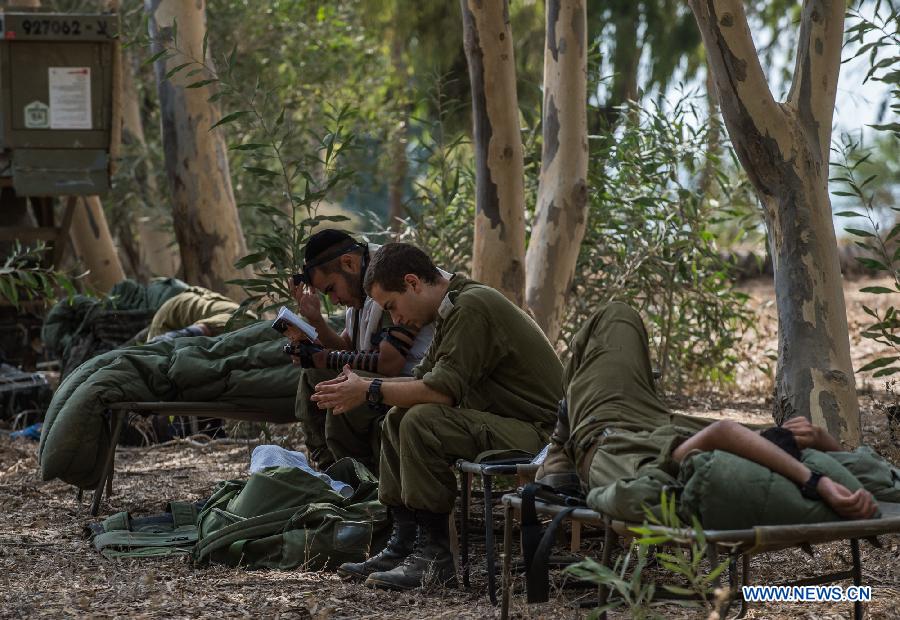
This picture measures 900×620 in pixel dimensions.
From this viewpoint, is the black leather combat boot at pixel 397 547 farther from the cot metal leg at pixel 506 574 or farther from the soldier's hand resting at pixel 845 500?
the soldier's hand resting at pixel 845 500

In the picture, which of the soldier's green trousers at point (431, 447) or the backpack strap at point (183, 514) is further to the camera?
the backpack strap at point (183, 514)

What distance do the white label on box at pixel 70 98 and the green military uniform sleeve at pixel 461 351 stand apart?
577 cm

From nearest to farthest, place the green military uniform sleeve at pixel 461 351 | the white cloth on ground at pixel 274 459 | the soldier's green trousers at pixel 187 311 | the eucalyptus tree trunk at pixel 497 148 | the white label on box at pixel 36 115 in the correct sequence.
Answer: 1. the green military uniform sleeve at pixel 461 351
2. the white cloth on ground at pixel 274 459
3. the eucalyptus tree trunk at pixel 497 148
4. the soldier's green trousers at pixel 187 311
5. the white label on box at pixel 36 115

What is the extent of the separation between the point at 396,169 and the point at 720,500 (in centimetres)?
1580

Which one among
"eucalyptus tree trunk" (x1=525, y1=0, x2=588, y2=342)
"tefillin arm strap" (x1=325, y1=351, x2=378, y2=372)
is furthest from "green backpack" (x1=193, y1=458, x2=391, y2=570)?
"eucalyptus tree trunk" (x1=525, y1=0, x2=588, y2=342)

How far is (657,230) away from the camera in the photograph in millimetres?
8375

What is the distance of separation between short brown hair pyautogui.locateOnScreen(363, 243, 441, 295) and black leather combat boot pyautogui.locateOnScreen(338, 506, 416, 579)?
2.68ft

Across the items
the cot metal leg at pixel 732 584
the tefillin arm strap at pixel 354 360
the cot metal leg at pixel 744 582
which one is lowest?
the cot metal leg at pixel 744 582

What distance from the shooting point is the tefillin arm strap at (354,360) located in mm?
5160

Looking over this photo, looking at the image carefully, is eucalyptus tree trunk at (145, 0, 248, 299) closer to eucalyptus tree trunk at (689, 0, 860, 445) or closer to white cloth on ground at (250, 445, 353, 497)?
white cloth on ground at (250, 445, 353, 497)

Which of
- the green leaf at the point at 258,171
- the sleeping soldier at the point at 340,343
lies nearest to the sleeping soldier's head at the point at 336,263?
the sleeping soldier at the point at 340,343

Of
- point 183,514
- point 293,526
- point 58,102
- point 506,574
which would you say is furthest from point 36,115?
point 506,574

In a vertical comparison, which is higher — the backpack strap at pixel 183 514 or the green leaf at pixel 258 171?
the green leaf at pixel 258 171

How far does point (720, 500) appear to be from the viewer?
3.14m
